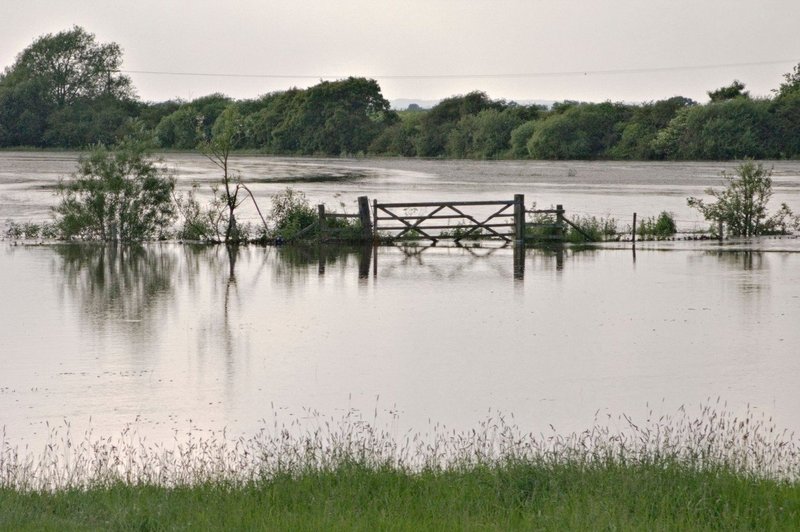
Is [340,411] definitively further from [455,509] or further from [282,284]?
[282,284]

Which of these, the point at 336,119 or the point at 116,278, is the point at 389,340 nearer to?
the point at 116,278

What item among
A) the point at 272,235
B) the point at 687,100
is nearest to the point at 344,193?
the point at 272,235

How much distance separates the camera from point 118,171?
3588 centimetres

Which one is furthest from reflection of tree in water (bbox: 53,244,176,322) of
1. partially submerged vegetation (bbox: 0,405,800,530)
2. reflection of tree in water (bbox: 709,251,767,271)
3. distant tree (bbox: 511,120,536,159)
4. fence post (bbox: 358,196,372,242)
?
distant tree (bbox: 511,120,536,159)

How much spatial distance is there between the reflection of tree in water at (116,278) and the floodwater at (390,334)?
0.28 feet

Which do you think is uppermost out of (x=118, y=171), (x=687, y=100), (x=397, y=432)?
(x=687, y=100)

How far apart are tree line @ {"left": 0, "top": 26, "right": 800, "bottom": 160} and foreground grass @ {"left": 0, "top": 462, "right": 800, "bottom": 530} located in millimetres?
113844

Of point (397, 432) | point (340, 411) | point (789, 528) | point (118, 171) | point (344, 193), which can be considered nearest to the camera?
point (789, 528)

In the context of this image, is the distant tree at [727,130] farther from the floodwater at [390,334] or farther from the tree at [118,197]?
the tree at [118,197]

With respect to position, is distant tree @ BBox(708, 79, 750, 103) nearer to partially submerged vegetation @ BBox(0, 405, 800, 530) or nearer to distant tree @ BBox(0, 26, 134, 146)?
distant tree @ BBox(0, 26, 134, 146)

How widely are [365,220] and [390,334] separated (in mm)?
15996

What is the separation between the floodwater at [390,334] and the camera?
46.7 ft

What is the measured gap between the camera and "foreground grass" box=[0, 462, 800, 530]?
780 centimetres

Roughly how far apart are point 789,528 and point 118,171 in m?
30.6
